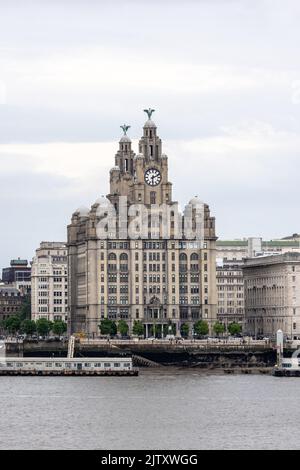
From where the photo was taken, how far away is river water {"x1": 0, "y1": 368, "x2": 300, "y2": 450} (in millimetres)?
121562

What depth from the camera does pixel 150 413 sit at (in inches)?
5640

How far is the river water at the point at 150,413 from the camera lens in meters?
122

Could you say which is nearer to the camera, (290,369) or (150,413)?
(150,413)

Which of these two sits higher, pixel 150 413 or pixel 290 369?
pixel 290 369

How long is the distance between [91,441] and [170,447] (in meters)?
6.52

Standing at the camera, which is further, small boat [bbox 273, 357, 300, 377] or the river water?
small boat [bbox 273, 357, 300, 377]

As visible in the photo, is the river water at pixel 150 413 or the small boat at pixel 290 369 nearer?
the river water at pixel 150 413

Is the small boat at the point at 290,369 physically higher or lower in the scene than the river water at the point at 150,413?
higher

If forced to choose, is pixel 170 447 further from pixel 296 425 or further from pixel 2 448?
pixel 296 425

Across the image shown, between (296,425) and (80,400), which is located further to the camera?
(80,400)

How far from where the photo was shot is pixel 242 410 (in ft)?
480

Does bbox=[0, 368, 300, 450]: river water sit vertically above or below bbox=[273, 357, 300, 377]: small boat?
below
